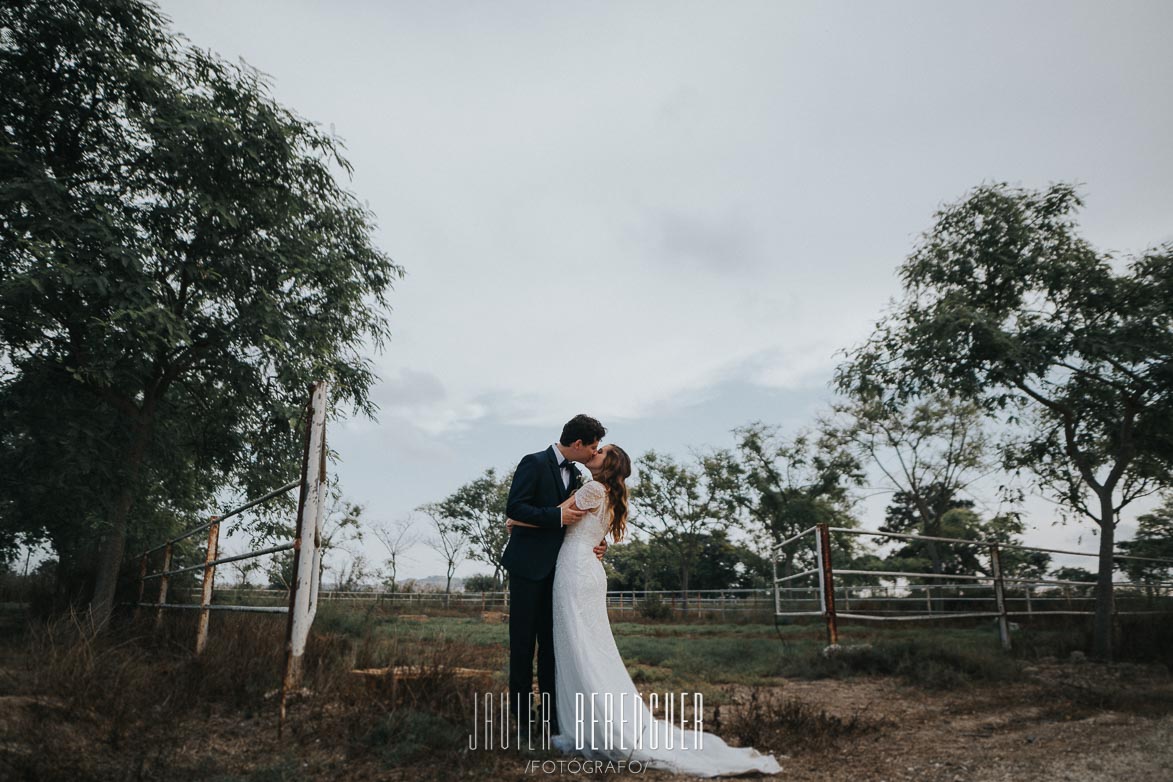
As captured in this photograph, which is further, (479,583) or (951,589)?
(479,583)

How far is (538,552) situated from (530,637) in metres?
0.50

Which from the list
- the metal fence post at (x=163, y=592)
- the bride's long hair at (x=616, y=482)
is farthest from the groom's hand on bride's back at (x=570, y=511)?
the metal fence post at (x=163, y=592)

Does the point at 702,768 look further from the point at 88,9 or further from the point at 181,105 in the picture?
the point at 88,9

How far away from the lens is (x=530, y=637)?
414 cm

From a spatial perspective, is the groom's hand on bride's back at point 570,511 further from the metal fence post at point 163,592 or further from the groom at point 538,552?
the metal fence post at point 163,592

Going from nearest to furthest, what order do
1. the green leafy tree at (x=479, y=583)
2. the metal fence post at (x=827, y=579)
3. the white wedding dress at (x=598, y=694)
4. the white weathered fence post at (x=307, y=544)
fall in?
the white wedding dress at (x=598, y=694) → the white weathered fence post at (x=307, y=544) → the metal fence post at (x=827, y=579) → the green leafy tree at (x=479, y=583)

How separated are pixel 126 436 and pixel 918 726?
10.00 m

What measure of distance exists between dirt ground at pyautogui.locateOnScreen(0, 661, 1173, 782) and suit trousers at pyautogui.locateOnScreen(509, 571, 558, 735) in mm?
498

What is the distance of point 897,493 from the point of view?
2912 centimetres

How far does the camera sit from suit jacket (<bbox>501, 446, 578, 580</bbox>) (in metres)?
4.16

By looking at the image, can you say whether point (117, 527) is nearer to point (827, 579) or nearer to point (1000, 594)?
point (827, 579)

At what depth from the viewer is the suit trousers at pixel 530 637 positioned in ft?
13.4

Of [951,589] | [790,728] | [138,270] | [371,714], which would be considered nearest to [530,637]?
[371,714]

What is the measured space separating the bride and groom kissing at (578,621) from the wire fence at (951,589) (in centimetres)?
374
